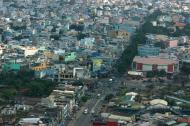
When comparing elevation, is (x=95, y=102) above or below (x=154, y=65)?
below

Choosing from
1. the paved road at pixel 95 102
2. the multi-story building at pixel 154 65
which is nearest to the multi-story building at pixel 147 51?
the multi-story building at pixel 154 65

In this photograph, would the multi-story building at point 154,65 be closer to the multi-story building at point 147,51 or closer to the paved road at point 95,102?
the paved road at point 95,102

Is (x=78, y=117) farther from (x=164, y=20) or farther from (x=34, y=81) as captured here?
(x=164, y=20)

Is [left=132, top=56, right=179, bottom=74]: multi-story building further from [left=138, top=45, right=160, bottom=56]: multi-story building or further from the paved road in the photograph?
[left=138, top=45, right=160, bottom=56]: multi-story building

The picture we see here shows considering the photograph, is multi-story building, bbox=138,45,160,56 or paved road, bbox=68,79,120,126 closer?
paved road, bbox=68,79,120,126

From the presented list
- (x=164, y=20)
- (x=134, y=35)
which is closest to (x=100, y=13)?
(x=164, y=20)

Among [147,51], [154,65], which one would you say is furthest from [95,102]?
[147,51]

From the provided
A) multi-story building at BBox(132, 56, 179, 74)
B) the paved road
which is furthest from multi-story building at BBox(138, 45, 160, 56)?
the paved road

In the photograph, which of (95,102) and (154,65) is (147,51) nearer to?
(154,65)
